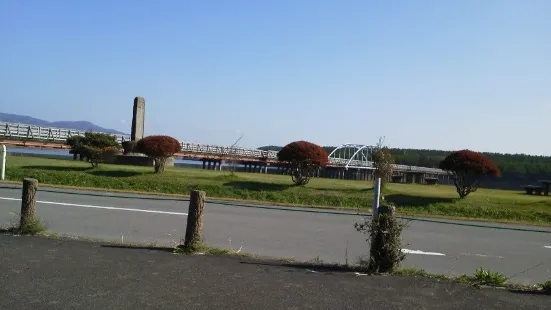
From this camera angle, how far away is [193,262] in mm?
7641

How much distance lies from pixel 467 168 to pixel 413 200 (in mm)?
2801

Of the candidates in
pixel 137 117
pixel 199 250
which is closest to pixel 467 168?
pixel 199 250

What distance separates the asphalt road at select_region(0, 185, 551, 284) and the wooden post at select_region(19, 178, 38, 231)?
1296mm

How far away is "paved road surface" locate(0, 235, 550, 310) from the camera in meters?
5.80

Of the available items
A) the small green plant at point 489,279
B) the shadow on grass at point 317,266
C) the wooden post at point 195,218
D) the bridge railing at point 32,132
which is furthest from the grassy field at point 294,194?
the bridge railing at point 32,132

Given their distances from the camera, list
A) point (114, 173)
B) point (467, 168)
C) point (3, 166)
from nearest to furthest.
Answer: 1. point (467, 168)
2. point (3, 166)
3. point (114, 173)

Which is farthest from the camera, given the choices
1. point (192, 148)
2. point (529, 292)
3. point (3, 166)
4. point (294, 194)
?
point (192, 148)

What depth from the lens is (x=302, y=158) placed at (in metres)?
23.5

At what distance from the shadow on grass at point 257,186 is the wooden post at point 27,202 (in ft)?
43.5

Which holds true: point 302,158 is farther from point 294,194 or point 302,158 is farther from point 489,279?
point 489,279

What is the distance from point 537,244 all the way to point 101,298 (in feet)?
35.3

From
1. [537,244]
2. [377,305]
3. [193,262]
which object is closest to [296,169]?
[537,244]

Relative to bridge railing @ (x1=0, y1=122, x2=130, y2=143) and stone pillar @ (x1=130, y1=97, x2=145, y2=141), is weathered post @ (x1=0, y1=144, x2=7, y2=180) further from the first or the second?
bridge railing @ (x1=0, y1=122, x2=130, y2=143)

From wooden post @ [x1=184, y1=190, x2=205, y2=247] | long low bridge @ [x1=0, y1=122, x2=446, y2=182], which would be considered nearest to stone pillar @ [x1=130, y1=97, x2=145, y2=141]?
long low bridge @ [x1=0, y1=122, x2=446, y2=182]
